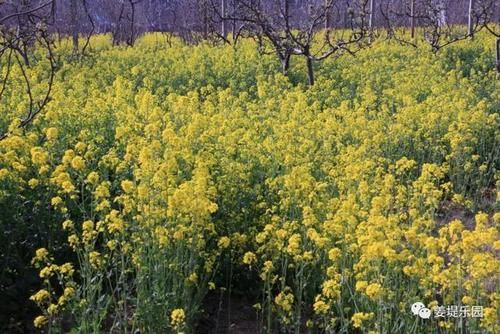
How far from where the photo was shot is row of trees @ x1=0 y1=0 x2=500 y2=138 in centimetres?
674

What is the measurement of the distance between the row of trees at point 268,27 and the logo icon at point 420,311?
2360 millimetres

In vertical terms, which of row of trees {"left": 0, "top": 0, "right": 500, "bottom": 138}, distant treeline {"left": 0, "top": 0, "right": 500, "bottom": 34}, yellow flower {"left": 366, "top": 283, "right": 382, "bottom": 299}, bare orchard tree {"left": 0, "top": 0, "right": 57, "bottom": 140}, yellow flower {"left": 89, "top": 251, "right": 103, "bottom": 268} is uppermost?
distant treeline {"left": 0, "top": 0, "right": 500, "bottom": 34}

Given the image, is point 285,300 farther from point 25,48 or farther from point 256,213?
point 25,48

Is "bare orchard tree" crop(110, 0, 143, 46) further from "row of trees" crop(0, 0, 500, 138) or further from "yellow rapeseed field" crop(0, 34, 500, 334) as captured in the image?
"yellow rapeseed field" crop(0, 34, 500, 334)

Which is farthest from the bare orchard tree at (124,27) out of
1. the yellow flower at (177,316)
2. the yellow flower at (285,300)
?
the yellow flower at (177,316)

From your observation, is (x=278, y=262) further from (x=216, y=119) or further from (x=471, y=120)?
(x=471, y=120)

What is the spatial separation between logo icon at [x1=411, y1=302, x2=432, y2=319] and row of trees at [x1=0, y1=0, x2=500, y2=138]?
236cm

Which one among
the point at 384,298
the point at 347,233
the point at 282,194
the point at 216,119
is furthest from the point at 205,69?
the point at 384,298

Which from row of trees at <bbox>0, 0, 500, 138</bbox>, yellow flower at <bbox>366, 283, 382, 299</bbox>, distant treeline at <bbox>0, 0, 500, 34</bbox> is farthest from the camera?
distant treeline at <bbox>0, 0, 500, 34</bbox>

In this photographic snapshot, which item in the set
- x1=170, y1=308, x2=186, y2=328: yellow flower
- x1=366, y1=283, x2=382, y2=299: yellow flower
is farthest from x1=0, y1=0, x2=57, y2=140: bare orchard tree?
x1=366, y1=283, x2=382, y2=299: yellow flower

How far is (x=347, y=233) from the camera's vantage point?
403 centimetres

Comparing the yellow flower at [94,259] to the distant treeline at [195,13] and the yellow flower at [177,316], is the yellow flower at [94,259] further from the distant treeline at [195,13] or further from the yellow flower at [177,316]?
the distant treeline at [195,13]

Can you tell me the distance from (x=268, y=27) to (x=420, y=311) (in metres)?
7.92

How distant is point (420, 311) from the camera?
3.36m
